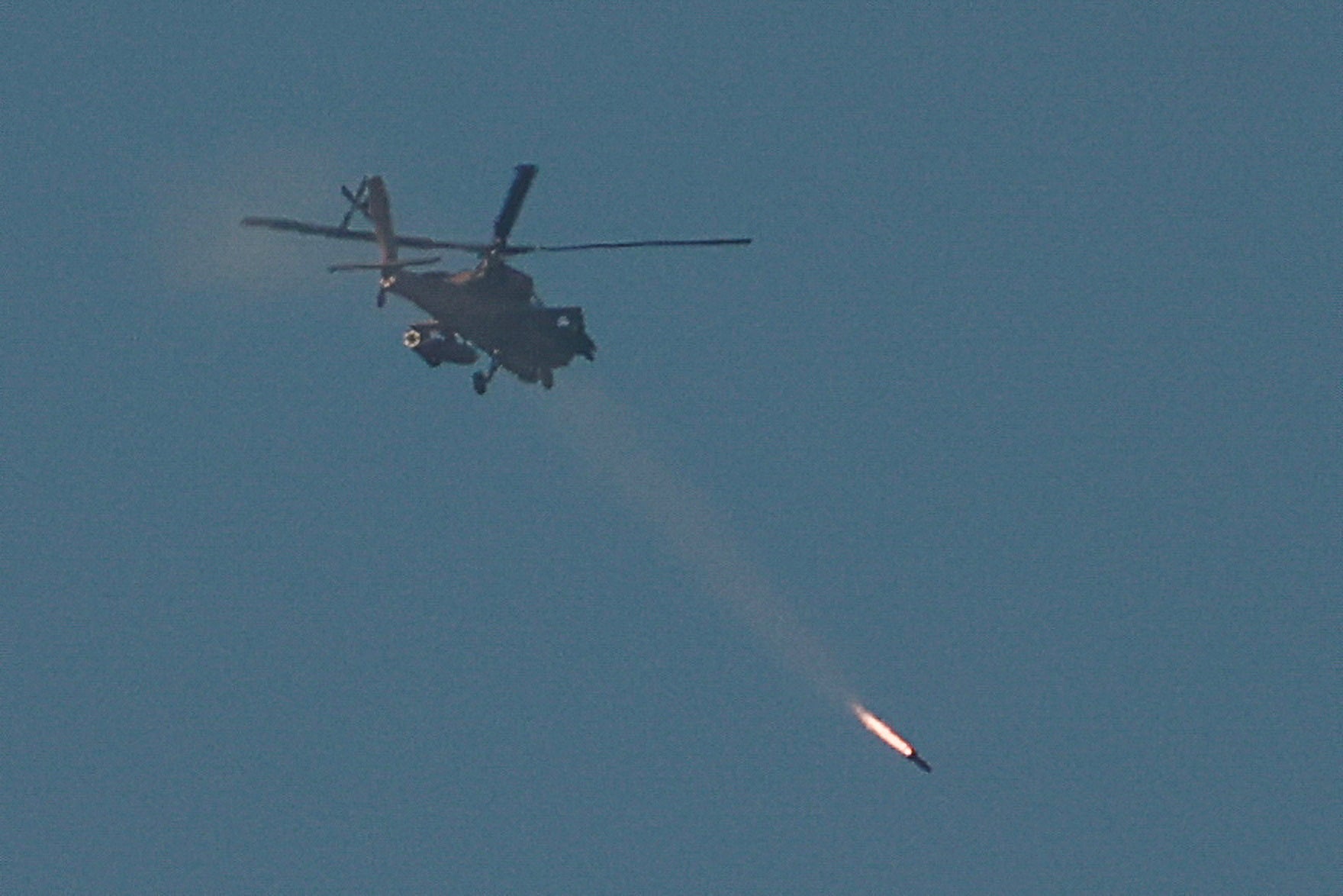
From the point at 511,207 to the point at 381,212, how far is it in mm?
6870

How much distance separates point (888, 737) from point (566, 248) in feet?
69.2

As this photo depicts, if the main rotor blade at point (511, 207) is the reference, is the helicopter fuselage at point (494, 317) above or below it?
below

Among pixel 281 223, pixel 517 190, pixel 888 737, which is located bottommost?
pixel 888 737

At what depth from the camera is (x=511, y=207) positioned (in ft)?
250

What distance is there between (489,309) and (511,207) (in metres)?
4.01

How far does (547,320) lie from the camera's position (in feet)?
254

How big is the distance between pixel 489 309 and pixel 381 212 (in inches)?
284

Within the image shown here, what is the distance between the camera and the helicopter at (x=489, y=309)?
75.9 metres

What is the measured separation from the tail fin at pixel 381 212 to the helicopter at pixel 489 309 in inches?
61.7

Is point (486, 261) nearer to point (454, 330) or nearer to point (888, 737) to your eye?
point (454, 330)

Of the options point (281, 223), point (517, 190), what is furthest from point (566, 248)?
point (281, 223)

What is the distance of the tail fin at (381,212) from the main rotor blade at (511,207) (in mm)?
5705

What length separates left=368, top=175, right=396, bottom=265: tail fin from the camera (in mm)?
79812

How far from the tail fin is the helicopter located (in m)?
1.57
